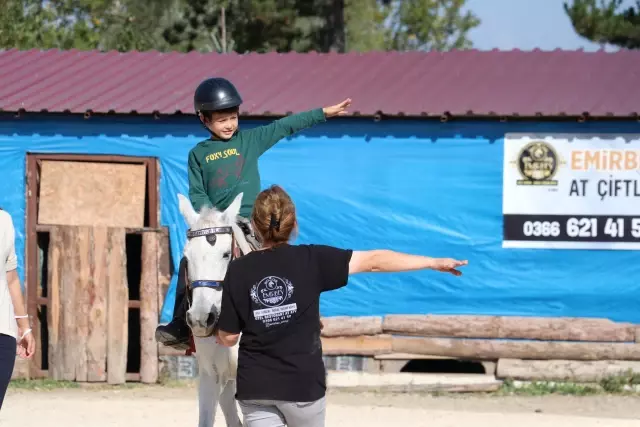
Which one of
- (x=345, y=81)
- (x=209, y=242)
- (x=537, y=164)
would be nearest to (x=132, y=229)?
(x=345, y=81)

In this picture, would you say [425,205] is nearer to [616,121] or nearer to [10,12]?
[616,121]

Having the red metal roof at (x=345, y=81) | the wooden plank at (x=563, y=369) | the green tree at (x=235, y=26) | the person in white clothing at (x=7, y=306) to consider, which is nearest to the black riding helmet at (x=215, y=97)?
the person in white clothing at (x=7, y=306)

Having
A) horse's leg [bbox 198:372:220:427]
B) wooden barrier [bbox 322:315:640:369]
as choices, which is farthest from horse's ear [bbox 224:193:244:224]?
wooden barrier [bbox 322:315:640:369]

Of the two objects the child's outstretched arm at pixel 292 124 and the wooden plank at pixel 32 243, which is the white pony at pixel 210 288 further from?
the wooden plank at pixel 32 243

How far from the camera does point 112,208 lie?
11.5m

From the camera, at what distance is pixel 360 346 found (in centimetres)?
1134

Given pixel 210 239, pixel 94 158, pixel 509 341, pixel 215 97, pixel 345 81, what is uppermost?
pixel 345 81

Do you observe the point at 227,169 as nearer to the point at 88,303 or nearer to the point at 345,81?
the point at 88,303

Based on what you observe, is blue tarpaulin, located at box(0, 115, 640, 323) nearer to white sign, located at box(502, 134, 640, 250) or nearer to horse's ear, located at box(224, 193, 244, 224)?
white sign, located at box(502, 134, 640, 250)

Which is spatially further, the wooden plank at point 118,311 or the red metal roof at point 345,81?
the wooden plank at point 118,311

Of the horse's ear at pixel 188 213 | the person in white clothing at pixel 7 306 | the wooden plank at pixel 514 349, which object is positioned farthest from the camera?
the wooden plank at pixel 514 349

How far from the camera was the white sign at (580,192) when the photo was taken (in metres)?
11.1

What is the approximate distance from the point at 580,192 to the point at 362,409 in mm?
3264

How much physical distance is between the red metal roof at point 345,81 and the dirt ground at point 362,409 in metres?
2.99
